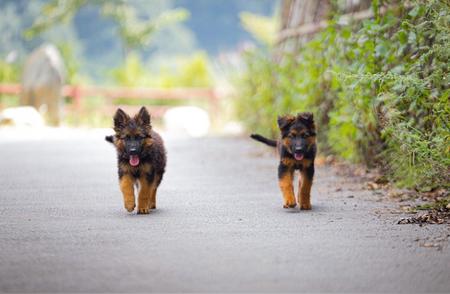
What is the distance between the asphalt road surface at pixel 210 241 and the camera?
509 cm

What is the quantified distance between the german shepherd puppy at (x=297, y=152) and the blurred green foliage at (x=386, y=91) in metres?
0.64

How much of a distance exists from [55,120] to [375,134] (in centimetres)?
1771

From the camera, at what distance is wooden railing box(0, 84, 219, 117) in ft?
97.8

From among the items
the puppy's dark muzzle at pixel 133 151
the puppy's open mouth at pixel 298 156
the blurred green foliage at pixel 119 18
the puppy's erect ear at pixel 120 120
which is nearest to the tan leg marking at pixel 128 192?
the puppy's dark muzzle at pixel 133 151

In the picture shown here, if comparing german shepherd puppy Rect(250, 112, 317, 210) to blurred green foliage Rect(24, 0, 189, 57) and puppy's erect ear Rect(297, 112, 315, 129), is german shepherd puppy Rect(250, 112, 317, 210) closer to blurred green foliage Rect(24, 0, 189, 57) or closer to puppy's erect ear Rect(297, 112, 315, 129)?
puppy's erect ear Rect(297, 112, 315, 129)

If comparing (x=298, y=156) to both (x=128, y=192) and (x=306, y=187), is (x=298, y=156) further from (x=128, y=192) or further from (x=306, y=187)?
(x=128, y=192)

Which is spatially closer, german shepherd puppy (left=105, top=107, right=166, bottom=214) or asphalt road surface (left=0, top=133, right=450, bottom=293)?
asphalt road surface (left=0, top=133, right=450, bottom=293)

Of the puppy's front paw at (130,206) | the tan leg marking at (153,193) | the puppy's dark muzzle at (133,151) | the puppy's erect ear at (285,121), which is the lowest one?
the puppy's front paw at (130,206)

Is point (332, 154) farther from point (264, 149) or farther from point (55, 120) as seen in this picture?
point (55, 120)

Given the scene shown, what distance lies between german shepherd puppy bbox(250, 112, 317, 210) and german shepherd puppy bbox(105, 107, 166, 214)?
112 cm

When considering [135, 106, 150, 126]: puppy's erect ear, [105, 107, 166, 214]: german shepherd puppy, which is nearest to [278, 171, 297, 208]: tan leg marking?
[105, 107, 166, 214]: german shepherd puppy

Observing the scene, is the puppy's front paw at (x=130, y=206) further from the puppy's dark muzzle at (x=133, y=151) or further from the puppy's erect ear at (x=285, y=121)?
the puppy's erect ear at (x=285, y=121)

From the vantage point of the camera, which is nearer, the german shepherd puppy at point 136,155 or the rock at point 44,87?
the german shepherd puppy at point 136,155

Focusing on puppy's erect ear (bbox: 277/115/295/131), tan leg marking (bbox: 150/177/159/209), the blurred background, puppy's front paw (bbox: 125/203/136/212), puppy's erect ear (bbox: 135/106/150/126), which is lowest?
puppy's front paw (bbox: 125/203/136/212)
